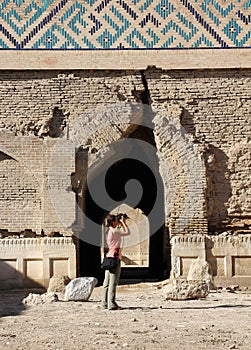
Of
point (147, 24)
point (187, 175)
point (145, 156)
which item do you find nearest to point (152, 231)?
point (145, 156)

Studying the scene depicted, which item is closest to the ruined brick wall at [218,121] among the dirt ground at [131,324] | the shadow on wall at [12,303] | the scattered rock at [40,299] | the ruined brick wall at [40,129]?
the ruined brick wall at [40,129]

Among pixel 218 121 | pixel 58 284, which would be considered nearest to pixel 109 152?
pixel 218 121

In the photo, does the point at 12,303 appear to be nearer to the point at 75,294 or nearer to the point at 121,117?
the point at 75,294

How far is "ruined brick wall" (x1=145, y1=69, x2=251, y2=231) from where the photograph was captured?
1290 cm

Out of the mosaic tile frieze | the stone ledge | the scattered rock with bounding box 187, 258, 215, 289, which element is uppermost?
the mosaic tile frieze

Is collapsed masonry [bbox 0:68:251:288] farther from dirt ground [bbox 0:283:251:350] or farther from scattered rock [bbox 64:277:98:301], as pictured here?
scattered rock [bbox 64:277:98:301]

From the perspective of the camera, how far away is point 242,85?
42.6ft

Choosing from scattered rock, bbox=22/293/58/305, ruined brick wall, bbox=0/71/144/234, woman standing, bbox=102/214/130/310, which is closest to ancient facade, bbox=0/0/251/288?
ruined brick wall, bbox=0/71/144/234

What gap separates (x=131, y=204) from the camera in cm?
1983

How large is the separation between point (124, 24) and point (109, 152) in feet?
7.93

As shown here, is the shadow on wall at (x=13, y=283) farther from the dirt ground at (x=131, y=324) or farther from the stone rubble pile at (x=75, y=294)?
the stone rubble pile at (x=75, y=294)

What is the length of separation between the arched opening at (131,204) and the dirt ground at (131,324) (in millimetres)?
3584

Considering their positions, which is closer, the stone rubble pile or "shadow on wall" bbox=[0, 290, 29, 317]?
"shadow on wall" bbox=[0, 290, 29, 317]

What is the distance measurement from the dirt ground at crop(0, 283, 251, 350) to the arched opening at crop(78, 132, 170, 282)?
11.8 feet
